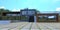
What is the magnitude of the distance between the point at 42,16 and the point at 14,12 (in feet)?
31.1

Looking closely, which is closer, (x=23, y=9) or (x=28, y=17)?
(x=28, y=17)

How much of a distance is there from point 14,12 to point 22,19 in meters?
6.27

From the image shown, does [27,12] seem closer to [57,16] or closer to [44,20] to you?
[44,20]

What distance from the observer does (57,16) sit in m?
35.3

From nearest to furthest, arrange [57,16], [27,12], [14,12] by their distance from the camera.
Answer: [57,16] → [27,12] → [14,12]

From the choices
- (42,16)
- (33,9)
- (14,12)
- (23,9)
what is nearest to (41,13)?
(42,16)

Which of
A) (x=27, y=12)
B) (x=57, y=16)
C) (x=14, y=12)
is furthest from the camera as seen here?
(x=14, y=12)

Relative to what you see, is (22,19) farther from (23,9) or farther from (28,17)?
(23,9)

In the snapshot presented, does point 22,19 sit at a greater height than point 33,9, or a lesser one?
lesser

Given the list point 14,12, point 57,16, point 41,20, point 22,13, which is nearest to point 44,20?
point 41,20

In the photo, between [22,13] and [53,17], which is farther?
[22,13]

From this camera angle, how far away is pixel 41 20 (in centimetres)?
3653

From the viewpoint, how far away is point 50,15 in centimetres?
3619

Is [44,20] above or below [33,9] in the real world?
below
